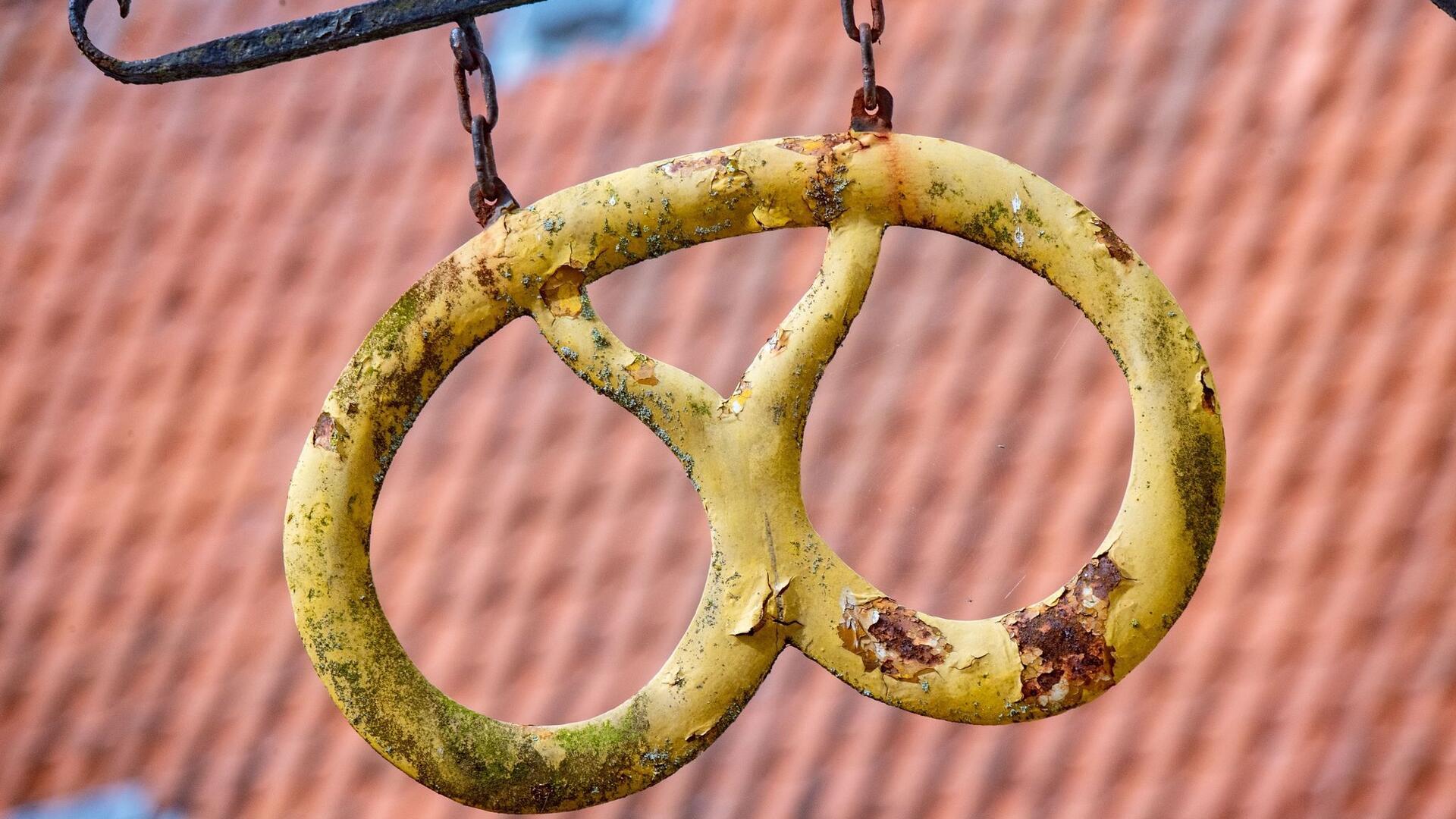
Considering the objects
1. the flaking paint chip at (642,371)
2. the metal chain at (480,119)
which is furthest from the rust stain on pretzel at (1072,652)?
the metal chain at (480,119)

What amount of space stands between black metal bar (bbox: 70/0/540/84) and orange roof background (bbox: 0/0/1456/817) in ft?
3.56

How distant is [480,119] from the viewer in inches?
36.4

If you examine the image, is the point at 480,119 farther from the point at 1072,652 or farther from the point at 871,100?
the point at 1072,652

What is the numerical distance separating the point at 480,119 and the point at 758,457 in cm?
30

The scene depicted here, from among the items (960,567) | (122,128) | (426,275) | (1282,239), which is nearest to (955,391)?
(960,567)

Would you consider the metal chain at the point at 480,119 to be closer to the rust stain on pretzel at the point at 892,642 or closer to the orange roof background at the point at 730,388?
the rust stain on pretzel at the point at 892,642

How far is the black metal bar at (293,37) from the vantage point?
2.97 ft

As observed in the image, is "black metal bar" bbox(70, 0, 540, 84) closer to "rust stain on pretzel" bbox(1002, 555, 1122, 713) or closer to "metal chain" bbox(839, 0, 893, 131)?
"metal chain" bbox(839, 0, 893, 131)

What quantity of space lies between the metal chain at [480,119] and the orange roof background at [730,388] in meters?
1.07

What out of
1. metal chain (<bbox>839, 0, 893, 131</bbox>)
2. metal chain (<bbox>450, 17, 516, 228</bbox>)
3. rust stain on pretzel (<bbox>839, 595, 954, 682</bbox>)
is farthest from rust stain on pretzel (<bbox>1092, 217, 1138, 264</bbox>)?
metal chain (<bbox>450, 17, 516, 228</bbox>)

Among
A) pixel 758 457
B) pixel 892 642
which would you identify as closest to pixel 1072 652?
pixel 892 642

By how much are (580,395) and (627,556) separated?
0.25 metres

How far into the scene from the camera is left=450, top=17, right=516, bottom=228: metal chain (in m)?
0.91

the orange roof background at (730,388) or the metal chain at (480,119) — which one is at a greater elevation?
the orange roof background at (730,388)
